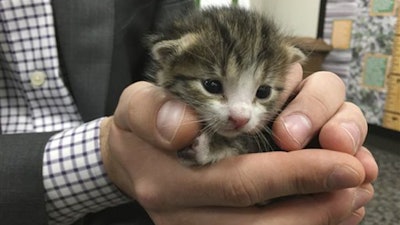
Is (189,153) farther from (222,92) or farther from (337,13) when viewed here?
(337,13)

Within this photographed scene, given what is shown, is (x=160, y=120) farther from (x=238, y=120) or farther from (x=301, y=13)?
(x=301, y=13)

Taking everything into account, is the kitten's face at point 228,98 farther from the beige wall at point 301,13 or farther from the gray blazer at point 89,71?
the beige wall at point 301,13

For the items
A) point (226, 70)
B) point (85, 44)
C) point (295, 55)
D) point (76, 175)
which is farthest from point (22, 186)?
point (295, 55)

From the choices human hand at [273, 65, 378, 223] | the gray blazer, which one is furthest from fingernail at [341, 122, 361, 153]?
the gray blazer

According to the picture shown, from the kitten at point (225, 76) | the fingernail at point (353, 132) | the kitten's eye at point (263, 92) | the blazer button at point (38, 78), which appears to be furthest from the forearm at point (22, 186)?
the fingernail at point (353, 132)

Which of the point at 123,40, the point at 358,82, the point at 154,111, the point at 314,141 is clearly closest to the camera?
the point at 154,111

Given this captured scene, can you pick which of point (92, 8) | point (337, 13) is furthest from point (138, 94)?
point (337, 13)
